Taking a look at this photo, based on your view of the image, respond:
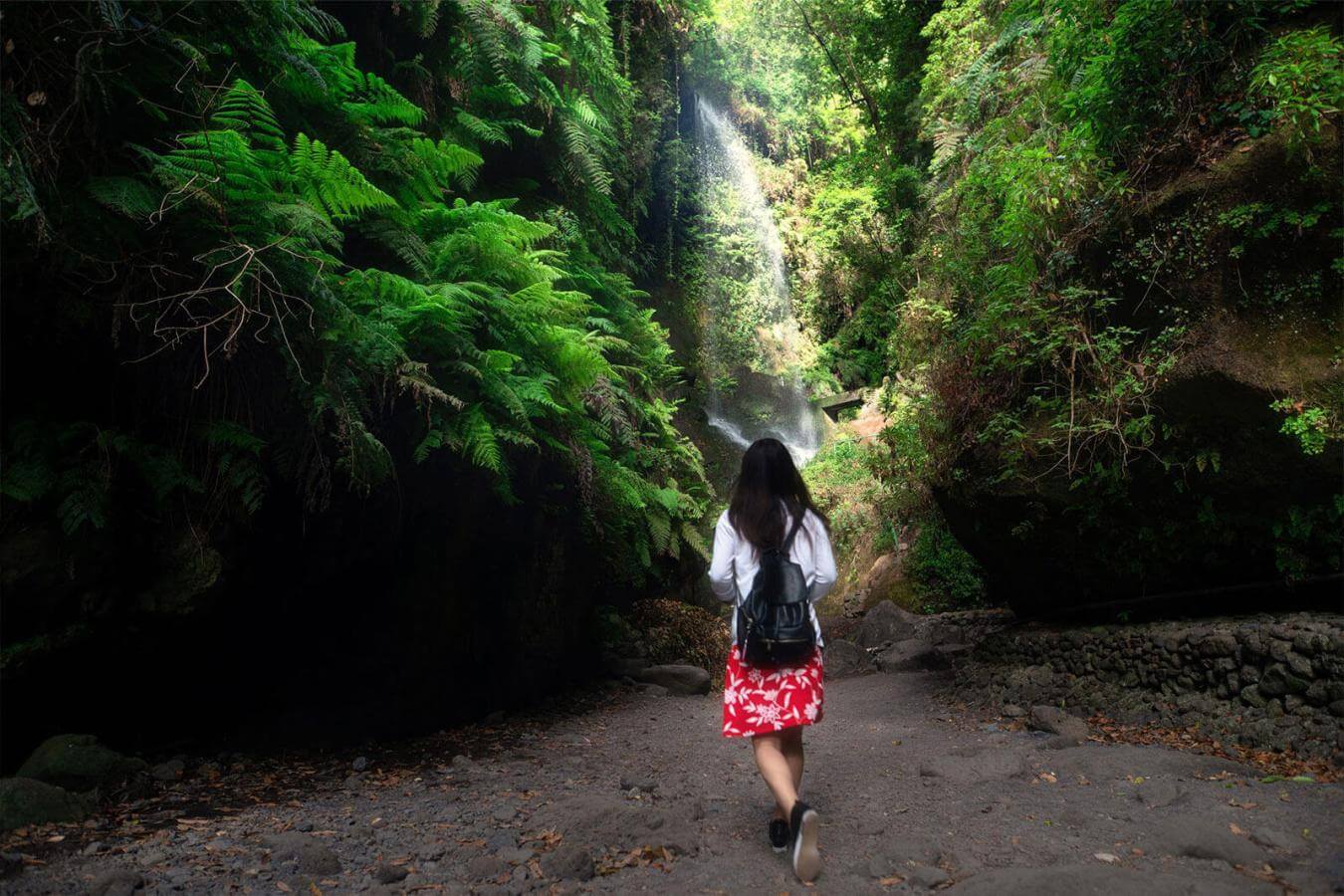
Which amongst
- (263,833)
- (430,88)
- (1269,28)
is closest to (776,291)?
(430,88)

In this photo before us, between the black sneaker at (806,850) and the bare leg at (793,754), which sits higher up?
the bare leg at (793,754)

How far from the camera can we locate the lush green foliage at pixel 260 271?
3.44 meters

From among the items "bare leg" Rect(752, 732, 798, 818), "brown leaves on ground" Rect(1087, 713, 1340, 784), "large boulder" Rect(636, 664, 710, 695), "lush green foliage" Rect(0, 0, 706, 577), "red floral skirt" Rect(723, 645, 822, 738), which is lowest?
"large boulder" Rect(636, 664, 710, 695)

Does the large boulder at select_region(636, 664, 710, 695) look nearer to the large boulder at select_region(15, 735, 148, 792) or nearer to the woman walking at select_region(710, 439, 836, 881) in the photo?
the woman walking at select_region(710, 439, 836, 881)

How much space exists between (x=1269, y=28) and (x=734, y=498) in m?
5.01

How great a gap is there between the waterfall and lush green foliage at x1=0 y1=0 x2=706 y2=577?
41.8ft

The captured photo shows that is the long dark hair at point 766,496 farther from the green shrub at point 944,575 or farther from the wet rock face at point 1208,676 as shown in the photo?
the green shrub at point 944,575

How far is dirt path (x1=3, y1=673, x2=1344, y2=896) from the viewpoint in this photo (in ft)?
9.16

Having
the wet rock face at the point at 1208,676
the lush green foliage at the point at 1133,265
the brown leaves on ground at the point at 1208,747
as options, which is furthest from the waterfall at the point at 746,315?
the brown leaves on ground at the point at 1208,747

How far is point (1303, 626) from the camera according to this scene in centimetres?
457

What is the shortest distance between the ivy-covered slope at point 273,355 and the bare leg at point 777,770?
2.40 meters

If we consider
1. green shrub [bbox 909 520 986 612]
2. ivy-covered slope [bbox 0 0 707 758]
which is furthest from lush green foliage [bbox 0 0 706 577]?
green shrub [bbox 909 520 986 612]

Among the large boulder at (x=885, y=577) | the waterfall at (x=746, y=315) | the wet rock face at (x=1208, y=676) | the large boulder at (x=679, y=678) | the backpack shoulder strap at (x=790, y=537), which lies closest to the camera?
the backpack shoulder strap at (x=790, y=537)

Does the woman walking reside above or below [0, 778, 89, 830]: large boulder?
above
